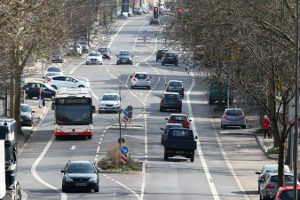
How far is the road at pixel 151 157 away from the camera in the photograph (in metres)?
46.4

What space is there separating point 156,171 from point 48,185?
686 centimetres

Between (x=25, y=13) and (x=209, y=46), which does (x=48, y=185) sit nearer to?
(x=209, y=46)

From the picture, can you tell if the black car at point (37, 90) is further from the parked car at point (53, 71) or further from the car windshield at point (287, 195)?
the car windshield at point (287, 195)

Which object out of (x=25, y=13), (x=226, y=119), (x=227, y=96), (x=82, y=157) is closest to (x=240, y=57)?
(x=25, y=13)

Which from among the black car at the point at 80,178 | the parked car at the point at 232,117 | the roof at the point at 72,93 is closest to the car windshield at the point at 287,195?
the black car at the point at 80,178

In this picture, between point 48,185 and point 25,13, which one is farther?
point 48,185

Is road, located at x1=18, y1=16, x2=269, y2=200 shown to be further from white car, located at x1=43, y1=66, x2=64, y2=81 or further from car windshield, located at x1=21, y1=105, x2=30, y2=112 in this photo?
white car, located at x1=43, y1=66, x2=64, y2=81

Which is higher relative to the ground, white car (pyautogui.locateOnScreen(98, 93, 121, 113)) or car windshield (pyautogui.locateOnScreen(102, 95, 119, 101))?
car windshield (pyautogui.locateOnScreen(102, 95, 119, 101))

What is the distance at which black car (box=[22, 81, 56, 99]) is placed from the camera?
81250 mm

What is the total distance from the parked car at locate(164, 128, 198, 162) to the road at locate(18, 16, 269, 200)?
57 cm

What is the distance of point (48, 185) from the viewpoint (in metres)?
47.8

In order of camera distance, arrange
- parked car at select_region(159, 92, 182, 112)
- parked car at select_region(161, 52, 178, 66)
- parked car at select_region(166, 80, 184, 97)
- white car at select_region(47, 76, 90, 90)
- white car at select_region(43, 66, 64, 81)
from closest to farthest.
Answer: parked car at select_region(159, 92, 182, 112)
parked car at select_region(166, 80, 184, 97)
white car at select_region(47, 76, 90, 90)
white car at select_region(43, 66, 64, 81)
parked car at select_region(161, 52, 178, 66)

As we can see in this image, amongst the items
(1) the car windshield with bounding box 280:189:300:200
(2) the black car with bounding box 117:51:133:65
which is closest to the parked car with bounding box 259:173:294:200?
(1) the car windshield with bounding box 280:189:300:200

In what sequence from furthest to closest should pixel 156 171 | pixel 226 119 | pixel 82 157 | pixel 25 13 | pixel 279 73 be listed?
pixel 226 119 < pixel 82 157 < pixel 156 171 < pixel 279 73 < pixel 25 13
